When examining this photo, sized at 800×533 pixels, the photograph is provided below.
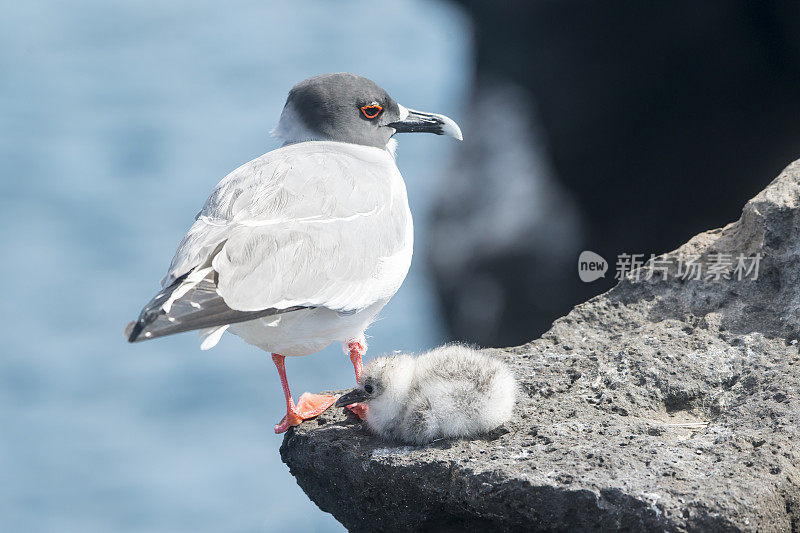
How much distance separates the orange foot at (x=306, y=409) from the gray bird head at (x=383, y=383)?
271 millimetres

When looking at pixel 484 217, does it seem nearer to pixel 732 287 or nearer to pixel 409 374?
pixel 732 287

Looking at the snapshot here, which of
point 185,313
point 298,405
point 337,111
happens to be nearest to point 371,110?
point 337,111

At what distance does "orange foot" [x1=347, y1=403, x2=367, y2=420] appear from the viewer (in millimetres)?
3467

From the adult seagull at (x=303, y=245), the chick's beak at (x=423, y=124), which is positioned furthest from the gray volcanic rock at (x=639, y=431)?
the chick's beak at (x=423, y=124)

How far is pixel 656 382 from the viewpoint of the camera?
346 cm

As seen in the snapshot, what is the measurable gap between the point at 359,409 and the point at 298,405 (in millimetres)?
318

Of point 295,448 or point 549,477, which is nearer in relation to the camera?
point 549,477

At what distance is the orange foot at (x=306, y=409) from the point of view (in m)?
3.51

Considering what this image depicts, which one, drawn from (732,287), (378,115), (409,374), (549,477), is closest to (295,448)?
(409,374)

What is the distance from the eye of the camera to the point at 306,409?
12.0ft

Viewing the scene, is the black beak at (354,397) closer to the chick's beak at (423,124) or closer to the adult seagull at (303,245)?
the adult seagull at (303,245)

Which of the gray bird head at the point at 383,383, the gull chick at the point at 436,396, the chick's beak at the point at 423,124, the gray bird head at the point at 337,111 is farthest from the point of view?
the chick's beak at the point at 423,124

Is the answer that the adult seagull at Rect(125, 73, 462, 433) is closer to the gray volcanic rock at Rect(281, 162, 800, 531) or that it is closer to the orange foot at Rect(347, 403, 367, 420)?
the orange foot at Rect(347, 403, 367, 420)

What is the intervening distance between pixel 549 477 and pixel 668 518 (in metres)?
0.38
